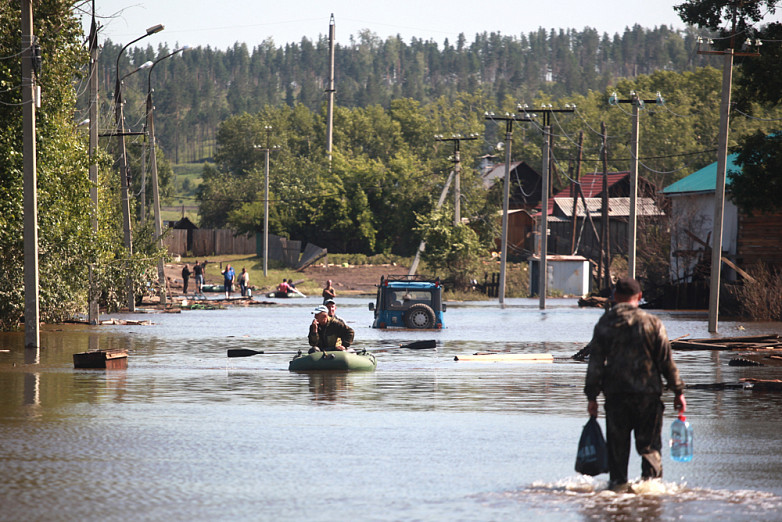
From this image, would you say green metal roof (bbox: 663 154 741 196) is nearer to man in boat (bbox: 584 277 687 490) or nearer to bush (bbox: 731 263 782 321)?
bush (bbox: 731 263 782 321)

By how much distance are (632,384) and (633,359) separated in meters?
0.20

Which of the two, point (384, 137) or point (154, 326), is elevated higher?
point (384, 137)

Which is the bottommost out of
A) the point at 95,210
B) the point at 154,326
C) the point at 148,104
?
the point at 154,326

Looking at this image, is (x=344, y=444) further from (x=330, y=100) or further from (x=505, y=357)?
(x=330, y=100)

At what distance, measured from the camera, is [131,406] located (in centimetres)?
1489

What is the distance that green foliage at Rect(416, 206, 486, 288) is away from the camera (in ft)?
244

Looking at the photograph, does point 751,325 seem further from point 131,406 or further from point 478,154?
point 478,154

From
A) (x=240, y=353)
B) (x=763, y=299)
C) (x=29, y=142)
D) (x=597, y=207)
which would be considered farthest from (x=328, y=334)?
(x=597, y=207)

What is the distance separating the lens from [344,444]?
38.0 feet

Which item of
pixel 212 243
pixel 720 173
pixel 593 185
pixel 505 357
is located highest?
pixel 593 185

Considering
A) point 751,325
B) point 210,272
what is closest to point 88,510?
point 751,325

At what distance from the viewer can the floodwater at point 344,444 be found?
8.41 m

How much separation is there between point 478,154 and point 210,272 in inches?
3174

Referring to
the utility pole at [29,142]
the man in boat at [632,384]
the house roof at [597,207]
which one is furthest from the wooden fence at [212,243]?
the man in boat at [632,384]
